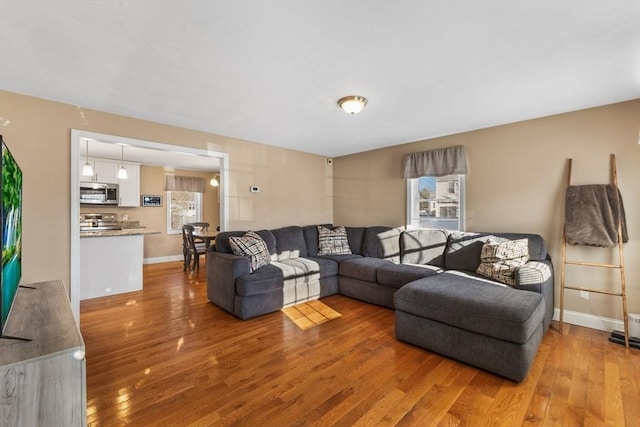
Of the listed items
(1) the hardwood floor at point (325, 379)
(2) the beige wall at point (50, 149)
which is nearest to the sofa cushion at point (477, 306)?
(1) the hardwood floor at point (325, 379)

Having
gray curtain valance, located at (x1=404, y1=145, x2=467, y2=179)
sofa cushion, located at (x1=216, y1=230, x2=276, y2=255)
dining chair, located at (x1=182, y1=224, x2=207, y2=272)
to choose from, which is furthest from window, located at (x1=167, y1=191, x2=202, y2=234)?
gray curtain valance, located at (x1=404, y1=145, x2=467, y2=179)

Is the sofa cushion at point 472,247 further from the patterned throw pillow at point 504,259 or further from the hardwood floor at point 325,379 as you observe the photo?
the hardwood floor at point 325,379

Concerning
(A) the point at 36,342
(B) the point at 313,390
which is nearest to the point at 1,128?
(A) the point at 36,342

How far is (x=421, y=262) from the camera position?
12.8 ft

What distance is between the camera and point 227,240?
3.71 m

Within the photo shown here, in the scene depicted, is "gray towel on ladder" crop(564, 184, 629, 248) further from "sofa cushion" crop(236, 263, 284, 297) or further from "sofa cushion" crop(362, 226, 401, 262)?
"sofa cushion" crop(236, 263, 284, 297)

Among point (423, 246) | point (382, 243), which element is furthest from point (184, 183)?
point (423, 246)

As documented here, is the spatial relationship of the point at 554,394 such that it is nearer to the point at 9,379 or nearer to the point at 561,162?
the point at 561,162

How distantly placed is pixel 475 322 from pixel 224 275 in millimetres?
2675

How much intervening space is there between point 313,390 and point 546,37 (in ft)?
9.28

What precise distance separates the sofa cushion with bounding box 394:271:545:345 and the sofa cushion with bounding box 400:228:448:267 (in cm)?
97

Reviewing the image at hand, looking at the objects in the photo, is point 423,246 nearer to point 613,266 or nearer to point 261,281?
point 613,266

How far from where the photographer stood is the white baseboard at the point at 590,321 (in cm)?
288

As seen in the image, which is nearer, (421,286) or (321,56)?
(321,56)
